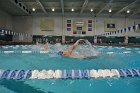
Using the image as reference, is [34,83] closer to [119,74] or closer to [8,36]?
[119,74]

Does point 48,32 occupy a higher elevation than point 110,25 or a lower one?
lower

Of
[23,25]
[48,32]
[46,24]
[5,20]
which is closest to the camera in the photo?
[5,20]

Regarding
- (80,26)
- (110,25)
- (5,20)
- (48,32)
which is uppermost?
(5,20)

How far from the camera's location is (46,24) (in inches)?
976

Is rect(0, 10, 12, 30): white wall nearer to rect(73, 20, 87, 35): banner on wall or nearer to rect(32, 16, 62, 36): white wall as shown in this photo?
rect(32, 16, 62, 36): white wall

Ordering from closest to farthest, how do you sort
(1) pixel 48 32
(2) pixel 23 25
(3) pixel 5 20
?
(3) pixel 5 20
(2) pixel 23 25
(1) pixel 48 32

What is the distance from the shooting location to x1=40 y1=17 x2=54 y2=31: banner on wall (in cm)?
2478

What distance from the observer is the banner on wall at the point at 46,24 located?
81.3 feet

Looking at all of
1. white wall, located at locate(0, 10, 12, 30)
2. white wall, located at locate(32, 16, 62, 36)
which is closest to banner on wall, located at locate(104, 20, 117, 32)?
white wall, located at locate(32, 16, 62, 36)

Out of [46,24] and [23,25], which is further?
[46,24]

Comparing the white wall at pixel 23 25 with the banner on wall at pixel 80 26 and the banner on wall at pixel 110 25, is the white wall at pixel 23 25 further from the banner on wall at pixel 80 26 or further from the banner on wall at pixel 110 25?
the banner on wall at pixel 110 25

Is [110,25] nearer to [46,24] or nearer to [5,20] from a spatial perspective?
[46,24]

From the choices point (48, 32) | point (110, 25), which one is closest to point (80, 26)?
point (110, 25)

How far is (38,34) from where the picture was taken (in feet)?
81.5
